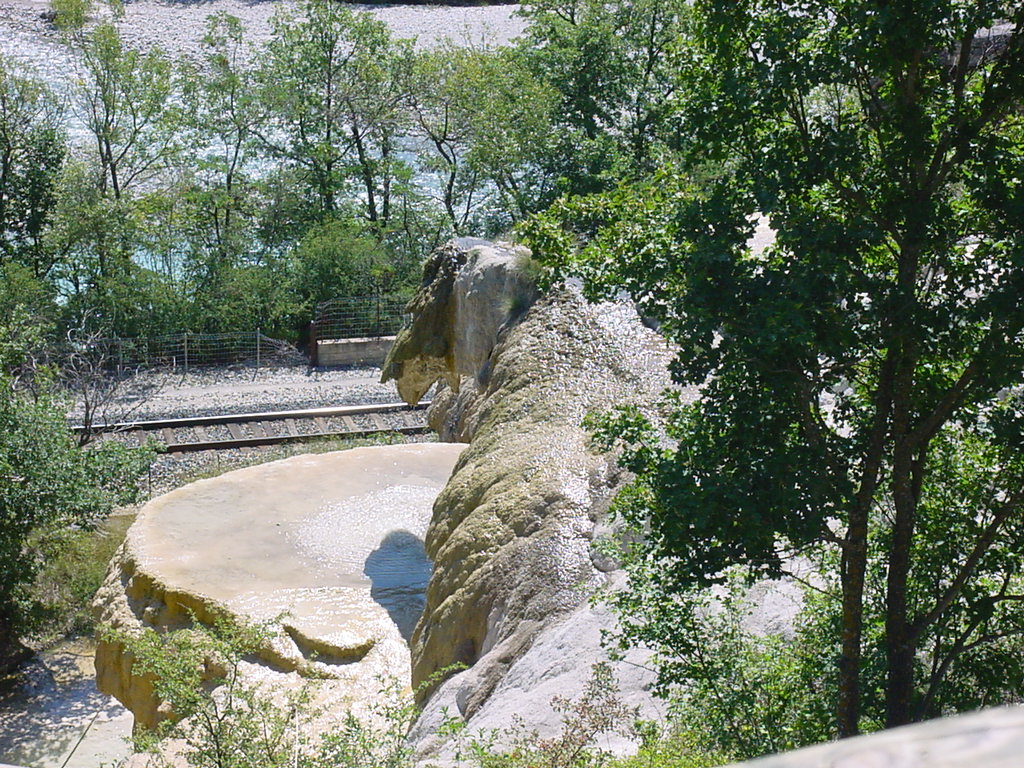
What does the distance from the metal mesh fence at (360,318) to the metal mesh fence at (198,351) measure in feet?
4.15

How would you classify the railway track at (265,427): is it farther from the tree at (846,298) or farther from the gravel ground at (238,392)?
the tree at (846,298)

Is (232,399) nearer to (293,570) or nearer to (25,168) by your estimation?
(293,570)

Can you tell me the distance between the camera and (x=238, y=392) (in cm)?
2755

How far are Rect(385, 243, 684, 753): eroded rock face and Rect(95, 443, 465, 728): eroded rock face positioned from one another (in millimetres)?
1108

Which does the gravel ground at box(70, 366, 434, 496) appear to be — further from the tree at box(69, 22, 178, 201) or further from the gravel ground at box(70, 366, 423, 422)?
the tree at box(69, 22, 178, 201)

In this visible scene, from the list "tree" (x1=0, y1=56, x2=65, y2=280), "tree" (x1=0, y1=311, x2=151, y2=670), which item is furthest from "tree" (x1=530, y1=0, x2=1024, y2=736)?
"tree" (x1=0, y1=56, x2=65, y2=280)

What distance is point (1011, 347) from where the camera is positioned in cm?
529

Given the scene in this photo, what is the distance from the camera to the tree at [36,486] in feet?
56.6

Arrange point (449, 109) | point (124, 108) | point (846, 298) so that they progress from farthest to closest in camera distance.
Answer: point (449, 109), point (124, 108), point (846, 298)

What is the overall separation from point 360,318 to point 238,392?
19.4ft

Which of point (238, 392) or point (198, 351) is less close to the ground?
point (198, 351)

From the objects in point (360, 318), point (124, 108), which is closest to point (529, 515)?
point (360, 318)

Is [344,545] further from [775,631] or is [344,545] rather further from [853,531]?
[853,531]

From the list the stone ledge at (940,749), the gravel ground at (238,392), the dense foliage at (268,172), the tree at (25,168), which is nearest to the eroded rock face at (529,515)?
the stone ledge at (940,749)
